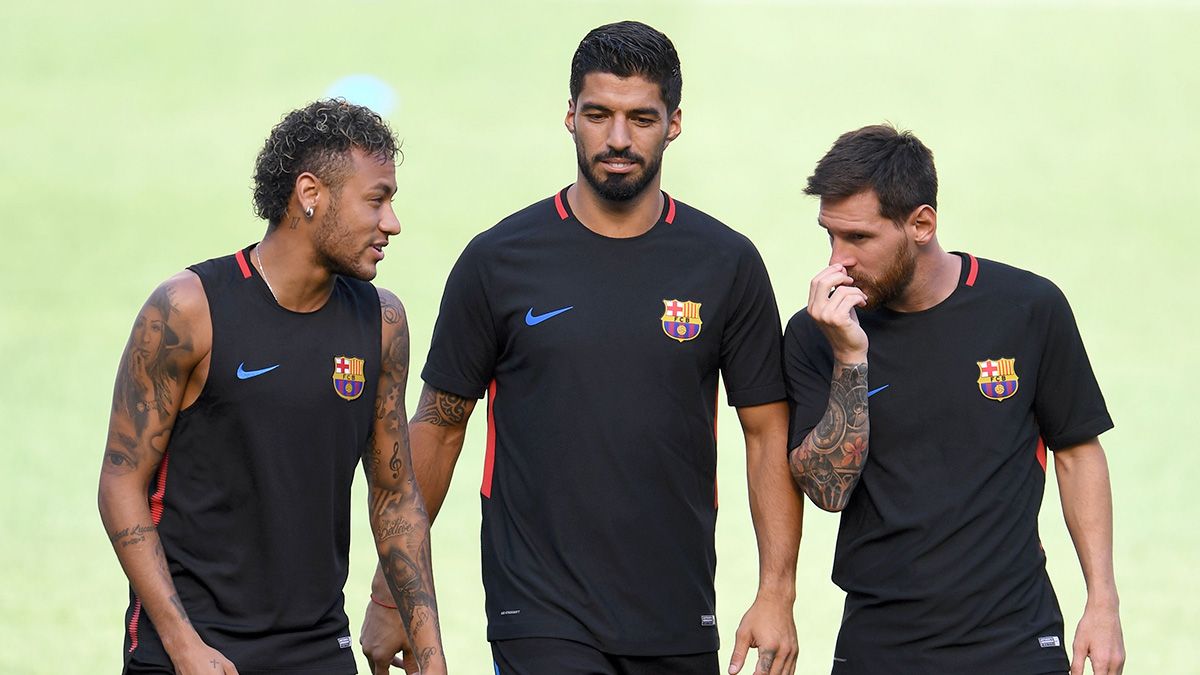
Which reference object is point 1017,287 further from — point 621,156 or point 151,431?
point 151,431

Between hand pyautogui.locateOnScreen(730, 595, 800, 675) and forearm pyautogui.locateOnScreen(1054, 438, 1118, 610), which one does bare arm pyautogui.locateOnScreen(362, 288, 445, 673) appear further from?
forearm pyautogui.locateOnScreen(1054, 438, 1118, 610)

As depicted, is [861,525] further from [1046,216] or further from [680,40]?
[680,40]

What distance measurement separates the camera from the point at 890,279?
5.35m

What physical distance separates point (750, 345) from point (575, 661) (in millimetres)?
1116

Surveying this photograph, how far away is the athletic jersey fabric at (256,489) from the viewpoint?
498 cm

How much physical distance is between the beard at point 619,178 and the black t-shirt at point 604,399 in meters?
0.19

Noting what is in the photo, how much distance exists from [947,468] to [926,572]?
1.03ft

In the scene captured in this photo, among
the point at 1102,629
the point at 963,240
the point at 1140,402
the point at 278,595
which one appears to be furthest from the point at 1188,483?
the point at 278,595

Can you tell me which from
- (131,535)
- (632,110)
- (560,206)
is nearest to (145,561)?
(131,535)

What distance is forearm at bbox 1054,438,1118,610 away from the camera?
5.38 metres

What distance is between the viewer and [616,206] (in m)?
5.51

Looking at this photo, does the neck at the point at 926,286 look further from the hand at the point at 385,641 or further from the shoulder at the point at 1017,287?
the hand at the point at 385,641

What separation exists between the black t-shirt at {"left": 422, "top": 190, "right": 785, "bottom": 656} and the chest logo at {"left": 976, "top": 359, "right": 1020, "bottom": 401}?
64cm

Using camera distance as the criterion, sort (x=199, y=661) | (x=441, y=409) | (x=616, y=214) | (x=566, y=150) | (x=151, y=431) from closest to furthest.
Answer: (x=199, y=661) < (x=151, y=431) < (x=616, y=214) < (x=441, y=409) < (x=566, y=150)
